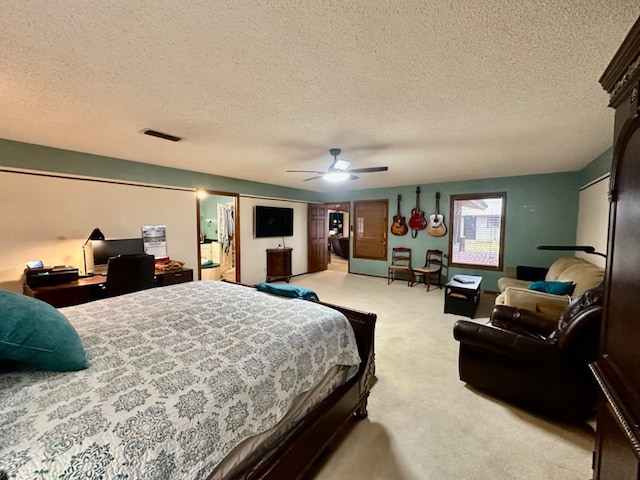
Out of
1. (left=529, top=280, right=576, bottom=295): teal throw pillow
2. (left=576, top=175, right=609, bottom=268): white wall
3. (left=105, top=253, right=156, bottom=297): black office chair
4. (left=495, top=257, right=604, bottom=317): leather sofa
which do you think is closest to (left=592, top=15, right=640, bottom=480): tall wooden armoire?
(left=495, top=257, right=604, bottom=317): leather sofa

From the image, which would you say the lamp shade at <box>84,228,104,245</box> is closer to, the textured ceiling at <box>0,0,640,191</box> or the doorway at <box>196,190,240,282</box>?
the textured ceiling at <box>0,0,640,191</box>

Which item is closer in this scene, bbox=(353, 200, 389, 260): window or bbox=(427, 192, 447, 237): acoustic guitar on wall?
bbox=(427, 192, 447, 237): acoustic guitar on wall

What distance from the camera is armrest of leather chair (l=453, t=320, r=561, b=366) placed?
1.86 metres

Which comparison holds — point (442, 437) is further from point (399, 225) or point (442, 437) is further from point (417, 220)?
point (399, 225)

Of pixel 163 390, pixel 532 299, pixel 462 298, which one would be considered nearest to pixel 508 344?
pixel 532 299

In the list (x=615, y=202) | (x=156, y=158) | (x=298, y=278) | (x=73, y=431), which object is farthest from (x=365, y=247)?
(x=73, y=431)

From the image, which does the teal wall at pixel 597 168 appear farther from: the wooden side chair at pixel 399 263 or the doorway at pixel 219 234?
the doorway at pixel 219 234

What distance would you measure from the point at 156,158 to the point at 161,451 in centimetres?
391

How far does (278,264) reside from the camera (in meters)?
6.22

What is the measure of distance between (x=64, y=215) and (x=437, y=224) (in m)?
6.25

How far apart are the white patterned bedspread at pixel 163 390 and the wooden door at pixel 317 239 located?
546 cm

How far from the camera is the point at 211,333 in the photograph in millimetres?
1526

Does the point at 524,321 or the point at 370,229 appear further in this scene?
the point at 370,229

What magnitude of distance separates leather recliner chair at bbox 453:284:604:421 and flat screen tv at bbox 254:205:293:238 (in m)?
4.58
